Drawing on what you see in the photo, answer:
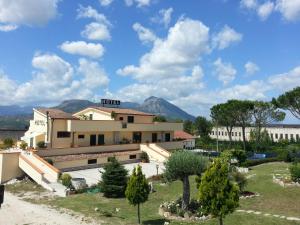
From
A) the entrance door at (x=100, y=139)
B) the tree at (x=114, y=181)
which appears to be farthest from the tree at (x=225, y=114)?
the tree at (x=114, y=181)

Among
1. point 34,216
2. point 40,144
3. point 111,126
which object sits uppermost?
point 111,126

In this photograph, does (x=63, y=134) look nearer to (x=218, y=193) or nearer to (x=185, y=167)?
(x=185, y=167)

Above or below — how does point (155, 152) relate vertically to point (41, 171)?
above

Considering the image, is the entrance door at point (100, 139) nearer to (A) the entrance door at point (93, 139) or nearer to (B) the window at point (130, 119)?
(A) the entrance door at point (93, 139)

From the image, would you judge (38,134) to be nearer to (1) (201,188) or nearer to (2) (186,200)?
(2) (186,200)

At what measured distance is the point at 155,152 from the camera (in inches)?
2120

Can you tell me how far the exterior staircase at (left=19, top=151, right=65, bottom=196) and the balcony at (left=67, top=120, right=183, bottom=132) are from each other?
345 inches

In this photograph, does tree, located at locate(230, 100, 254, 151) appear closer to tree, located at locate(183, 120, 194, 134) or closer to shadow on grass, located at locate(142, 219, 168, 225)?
tree, located at locate(183, 120, 194, 134)

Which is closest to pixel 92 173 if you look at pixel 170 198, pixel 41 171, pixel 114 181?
pixel 41 171

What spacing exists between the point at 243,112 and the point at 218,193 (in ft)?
205

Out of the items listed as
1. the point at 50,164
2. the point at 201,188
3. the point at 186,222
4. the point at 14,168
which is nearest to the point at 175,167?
the point at 186,222

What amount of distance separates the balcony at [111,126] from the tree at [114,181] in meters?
17.7

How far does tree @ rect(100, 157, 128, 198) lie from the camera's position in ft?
102

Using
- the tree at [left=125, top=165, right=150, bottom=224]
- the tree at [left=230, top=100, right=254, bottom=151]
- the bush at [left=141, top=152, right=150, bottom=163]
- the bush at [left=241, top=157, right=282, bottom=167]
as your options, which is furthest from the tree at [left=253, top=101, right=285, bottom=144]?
the tree at [left=125, top=165, right=150, bottom=224]
